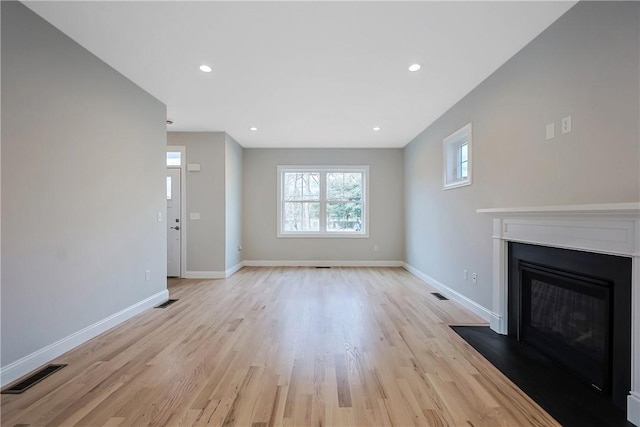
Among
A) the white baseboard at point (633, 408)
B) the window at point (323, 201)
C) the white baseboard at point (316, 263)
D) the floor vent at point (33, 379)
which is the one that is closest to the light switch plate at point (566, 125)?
the white baseboard at point (633, 408)

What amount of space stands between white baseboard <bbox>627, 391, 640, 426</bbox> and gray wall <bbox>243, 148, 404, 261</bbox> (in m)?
Result: 4.71

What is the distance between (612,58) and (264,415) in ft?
9.63

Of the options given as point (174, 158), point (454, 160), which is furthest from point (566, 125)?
point (174, 158)

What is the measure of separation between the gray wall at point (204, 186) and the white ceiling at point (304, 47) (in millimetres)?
1121

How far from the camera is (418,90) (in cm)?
325

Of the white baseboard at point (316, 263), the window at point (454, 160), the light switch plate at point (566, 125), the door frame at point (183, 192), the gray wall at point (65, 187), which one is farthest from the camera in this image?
the white baseboard at point (316, 263)

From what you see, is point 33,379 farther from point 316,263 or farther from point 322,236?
point 322,236

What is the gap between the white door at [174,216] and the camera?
16.5 ft

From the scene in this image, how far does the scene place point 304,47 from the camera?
2.41 metres

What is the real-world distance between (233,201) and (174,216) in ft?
3.54

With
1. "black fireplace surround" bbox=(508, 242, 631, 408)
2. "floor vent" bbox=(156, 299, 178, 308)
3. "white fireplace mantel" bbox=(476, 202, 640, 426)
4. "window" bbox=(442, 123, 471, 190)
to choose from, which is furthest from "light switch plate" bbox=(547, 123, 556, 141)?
"floor vent" bbox=(156, 299, 178, 308)

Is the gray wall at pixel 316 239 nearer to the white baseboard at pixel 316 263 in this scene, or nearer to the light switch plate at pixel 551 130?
the white baseboard at pixel 316 263

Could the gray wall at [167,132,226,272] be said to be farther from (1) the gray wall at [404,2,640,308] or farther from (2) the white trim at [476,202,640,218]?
(2) the white trim at [476,202,640,218]

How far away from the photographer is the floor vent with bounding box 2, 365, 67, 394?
5.78ft
